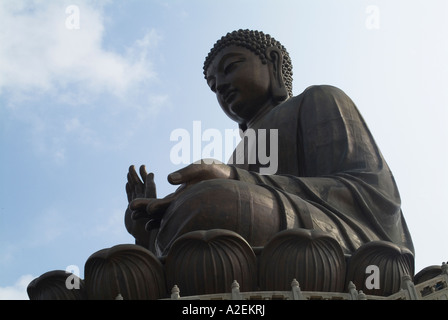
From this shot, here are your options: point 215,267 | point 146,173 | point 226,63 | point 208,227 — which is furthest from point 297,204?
point 226,63

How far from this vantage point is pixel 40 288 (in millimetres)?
5133

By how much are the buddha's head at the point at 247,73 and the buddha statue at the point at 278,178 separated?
0.01 metres

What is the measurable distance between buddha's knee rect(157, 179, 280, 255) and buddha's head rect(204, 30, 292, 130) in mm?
2870

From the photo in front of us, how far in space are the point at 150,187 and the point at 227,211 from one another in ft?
5.21

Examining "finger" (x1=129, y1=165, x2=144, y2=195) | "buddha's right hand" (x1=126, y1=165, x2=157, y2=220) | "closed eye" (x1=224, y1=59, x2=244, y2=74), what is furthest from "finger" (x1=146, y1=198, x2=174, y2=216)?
"closed eye" (x1=224, y1=59, x2=244, y2=74)

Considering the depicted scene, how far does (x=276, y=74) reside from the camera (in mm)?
8414

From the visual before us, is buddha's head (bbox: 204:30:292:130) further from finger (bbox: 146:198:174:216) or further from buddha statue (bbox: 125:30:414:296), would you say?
finger (bbox: 146:198:174:216)

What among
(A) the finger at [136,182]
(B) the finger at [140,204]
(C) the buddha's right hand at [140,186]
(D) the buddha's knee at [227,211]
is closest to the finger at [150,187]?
(C) the buddha's right hand at [140,186]

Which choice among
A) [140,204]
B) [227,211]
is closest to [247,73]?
[140,204]

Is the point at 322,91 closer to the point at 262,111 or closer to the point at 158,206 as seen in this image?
the point at 262,111

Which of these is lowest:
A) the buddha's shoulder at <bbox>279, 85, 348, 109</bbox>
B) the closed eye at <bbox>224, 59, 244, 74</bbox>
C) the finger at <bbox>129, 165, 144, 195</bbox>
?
the finger at <bbox>129, 165, 144, 195</bbox>

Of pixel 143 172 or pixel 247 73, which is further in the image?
pixel 247 73

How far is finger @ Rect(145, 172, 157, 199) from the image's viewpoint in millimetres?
6686
